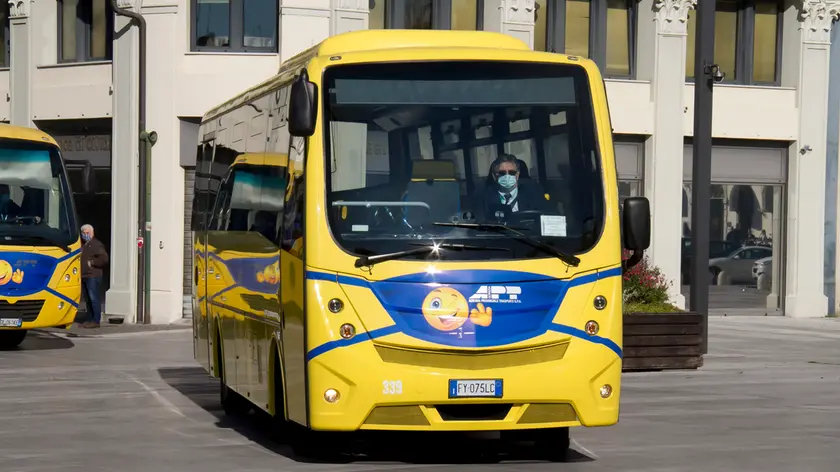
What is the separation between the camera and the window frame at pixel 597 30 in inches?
1293

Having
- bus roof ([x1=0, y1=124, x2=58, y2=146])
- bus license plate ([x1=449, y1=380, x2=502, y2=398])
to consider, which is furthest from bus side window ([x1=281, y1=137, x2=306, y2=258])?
bus roof ([x1=0, y1=124, x2=58, y2=146])

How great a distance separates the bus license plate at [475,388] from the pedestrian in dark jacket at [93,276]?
1844 cm

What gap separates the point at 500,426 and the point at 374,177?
1.79 metres

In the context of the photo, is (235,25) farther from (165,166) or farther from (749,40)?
(749,40)

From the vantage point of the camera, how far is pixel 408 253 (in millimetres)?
10414

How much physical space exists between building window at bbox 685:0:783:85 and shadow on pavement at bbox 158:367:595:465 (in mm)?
22459

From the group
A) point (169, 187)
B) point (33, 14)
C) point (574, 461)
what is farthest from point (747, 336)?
point (574, 461)

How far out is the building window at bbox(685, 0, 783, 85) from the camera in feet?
113

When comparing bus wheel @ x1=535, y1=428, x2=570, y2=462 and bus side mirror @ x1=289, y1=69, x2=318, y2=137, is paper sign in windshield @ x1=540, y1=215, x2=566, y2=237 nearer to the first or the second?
bus wheel @ x1=535, y1=428, x2=570, y2=462

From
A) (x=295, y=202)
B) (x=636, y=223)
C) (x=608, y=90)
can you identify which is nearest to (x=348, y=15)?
(x=608, y=90)

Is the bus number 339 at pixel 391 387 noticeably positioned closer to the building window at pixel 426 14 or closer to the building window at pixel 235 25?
the building window at pixel 235 25

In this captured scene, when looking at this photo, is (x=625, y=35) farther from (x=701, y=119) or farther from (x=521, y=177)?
(x=521, y=177)

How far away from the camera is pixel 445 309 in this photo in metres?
10.3

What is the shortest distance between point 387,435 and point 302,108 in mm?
3162
